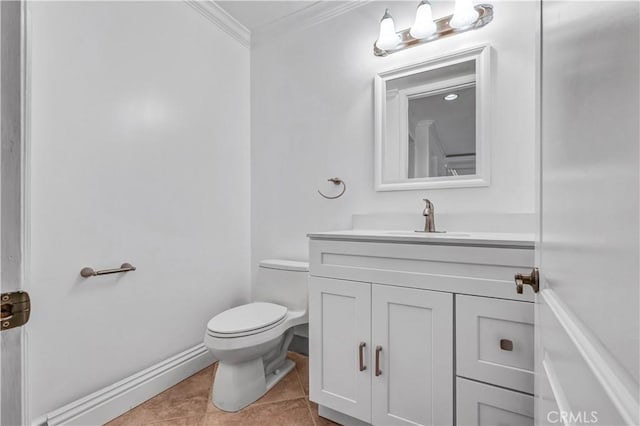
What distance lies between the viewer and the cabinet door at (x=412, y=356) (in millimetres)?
1117

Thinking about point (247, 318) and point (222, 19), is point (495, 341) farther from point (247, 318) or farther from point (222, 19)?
point (222, 19)

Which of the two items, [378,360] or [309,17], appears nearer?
[378,360]

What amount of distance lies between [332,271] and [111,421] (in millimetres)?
1294

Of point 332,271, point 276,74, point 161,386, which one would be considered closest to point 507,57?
point 332,271

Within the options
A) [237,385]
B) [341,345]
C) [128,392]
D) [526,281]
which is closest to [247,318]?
[237,385]

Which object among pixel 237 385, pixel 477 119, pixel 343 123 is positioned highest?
pixel 343 123

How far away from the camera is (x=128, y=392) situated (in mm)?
1515

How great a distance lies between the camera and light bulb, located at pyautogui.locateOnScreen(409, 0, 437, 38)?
5.17ft

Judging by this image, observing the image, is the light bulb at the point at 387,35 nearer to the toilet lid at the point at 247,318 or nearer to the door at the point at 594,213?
the door at the point at 594,213

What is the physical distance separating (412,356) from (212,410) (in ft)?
3.51

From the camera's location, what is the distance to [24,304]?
48cm

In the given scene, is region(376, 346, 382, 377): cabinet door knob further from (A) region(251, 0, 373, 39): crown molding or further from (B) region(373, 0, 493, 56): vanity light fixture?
(A) region(251, 0, 373, 39): crown molding

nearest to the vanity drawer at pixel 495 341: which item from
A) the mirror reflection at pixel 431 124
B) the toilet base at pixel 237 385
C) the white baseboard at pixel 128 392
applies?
the mirror reflection at pixel 431 124

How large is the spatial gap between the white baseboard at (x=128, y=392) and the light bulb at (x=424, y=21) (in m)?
2.29
